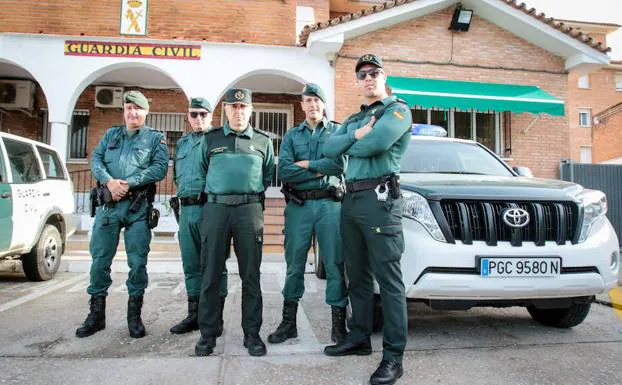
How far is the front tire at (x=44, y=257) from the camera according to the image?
510cm

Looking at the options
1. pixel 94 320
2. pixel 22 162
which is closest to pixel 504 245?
pixel 94 320

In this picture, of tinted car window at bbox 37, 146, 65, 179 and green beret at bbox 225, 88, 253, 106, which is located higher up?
green beret at bbox 225, 88, 253, 106

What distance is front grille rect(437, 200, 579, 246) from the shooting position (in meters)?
2.72

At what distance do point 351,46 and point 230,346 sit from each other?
Result: 7.67 m

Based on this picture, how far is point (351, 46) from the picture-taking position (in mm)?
9008

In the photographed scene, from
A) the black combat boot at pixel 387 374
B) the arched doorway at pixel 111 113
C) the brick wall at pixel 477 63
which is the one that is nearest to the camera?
the black combat boot at pixel 387 374

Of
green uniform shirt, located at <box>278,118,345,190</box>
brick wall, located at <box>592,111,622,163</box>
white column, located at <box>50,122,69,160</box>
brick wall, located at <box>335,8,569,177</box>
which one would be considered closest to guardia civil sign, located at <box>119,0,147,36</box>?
white column, located at <box>50,122,69,160</box>

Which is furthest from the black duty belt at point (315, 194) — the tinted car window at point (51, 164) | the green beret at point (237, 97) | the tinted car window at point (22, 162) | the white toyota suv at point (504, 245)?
the tinted car window at point (51, 164)

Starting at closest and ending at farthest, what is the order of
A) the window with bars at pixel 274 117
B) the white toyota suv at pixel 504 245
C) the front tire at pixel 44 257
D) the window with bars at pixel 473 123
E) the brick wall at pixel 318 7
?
the white toyota suv at pixel 504 245 → the front tire at pixel 44 257 → the window with bars at pixel 473 123 → the brick wall at pixel 318 7 → the window with bars at pixel 274 117

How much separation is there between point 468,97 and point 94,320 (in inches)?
311

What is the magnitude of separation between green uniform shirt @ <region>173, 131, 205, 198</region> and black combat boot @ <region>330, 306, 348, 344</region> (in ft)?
4.86

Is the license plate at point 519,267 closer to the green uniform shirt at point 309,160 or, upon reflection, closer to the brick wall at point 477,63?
the green uniform shirt at point 309,160

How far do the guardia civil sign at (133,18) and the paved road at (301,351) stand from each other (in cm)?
671

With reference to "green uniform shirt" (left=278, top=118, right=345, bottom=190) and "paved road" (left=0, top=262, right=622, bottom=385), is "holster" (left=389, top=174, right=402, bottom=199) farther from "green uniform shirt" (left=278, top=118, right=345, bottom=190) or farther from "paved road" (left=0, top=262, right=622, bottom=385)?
"paved road" (left=0, top=262, right=622, bottom=385)
